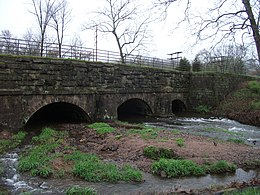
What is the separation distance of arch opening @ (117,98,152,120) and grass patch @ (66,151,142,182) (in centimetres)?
1356

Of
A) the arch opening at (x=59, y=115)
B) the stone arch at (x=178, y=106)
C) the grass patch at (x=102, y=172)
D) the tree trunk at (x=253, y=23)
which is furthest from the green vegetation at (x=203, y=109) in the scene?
the grass patch at (x=102, y=172)

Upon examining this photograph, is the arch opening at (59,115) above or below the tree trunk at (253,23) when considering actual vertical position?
below

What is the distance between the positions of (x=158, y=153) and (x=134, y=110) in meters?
15.3

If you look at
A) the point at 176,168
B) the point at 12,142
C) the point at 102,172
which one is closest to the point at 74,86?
the point at 12,142

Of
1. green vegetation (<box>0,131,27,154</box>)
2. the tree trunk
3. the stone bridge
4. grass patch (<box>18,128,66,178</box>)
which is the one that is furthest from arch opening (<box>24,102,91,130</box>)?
the tree trunk

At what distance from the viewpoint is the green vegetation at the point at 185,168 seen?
7.79 meters

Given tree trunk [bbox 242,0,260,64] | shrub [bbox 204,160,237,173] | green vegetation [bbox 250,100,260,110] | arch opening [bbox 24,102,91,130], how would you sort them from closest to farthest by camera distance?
tree trunk [bbox 242,0,260,64] → shrub [bbox 204,160,237,173] → arch opening [bbox 24,102,91,130] → green vegetation [bbox 250,100,260,110]

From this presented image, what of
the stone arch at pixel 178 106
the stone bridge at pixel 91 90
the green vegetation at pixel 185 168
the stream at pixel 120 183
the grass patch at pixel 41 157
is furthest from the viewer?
the stone arch at pixel 178 106

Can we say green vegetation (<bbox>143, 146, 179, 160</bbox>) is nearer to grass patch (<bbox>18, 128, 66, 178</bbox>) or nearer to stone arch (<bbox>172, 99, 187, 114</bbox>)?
grass patch (<bbox>18, 128, 66, 178</bbox>)

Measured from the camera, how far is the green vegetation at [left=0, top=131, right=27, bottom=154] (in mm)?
10208

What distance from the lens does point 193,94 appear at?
25.5m

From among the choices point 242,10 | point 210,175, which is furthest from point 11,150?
point 242,10

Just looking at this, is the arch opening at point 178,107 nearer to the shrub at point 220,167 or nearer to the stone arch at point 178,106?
the stone arch at point 178,106

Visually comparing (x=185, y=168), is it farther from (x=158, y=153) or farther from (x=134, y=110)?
(x=134, y=110)
